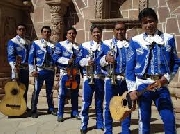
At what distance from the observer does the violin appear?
612cm

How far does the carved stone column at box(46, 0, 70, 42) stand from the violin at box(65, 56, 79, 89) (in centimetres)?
284

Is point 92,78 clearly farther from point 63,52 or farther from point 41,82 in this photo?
point 41,82

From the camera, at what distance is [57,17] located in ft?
29.2

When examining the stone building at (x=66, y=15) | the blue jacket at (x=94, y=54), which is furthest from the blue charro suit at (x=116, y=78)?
the stone building at (x=66, y=15)

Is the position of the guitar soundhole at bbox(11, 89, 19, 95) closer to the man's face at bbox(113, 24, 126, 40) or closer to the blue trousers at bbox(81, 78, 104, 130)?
the blue trousers at bbox(81, 78, 104, 130)

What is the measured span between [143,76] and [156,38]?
47 cm

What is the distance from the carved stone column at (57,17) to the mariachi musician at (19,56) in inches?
79.8

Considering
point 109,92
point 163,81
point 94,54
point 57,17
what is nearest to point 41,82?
point 94,54

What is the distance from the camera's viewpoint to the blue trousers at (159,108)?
138 inches

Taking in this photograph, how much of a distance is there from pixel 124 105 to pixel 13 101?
3.35 metres

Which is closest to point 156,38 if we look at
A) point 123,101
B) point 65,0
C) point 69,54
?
point 123,101

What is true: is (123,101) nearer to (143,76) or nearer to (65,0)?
(143,76)

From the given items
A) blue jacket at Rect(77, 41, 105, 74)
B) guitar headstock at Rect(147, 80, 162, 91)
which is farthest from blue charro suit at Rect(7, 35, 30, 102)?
guitar headstock at Rect(147, 80, 162, 91)

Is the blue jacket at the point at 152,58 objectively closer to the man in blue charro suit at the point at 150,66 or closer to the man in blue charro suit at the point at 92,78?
the man in blue charro suit at the point at 150,66
